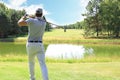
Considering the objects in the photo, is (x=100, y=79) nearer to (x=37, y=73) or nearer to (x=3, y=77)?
(x=37, y=73)

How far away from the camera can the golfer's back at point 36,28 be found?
9.61 meters

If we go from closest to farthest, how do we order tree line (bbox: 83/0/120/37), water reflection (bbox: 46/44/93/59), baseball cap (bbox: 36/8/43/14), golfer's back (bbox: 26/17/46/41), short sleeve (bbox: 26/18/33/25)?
1. baseball cap (bbox: 36/8/43/14)
2. short sleeve (bbox: 26/18/33/25)
3. golfer's back (bbox: 26/17/46/41)
4. water reflection (bbox: 46/44/93/59)
5. tree line (bbox: 83/0/120/37)

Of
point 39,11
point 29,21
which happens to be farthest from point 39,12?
point 29,21

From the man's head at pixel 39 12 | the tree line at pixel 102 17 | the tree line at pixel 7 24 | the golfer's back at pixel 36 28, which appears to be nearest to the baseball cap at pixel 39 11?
the man's head at pixel 39 12

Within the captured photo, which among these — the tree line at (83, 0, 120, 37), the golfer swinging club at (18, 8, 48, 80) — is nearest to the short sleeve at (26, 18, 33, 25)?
the golfer swinging club at (18, 8, 48, 80)

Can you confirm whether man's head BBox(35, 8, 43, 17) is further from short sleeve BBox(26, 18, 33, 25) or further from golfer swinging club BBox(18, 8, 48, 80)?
short sleeve BBox(26, 18, 33, 25)

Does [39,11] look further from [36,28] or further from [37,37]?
[37,37]

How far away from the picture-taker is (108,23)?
279 ft

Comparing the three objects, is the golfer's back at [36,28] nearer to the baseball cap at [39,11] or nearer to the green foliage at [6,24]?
the baseball cap at [39,11]

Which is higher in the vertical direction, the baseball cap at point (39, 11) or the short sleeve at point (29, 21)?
the baseball cap at point (39, 11)

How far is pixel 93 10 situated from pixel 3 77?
7814 centimetres

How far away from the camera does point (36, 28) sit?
9.64 metres

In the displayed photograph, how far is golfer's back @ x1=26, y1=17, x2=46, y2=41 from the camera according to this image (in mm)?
9609

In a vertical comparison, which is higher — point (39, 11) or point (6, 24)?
point (39, 11)
